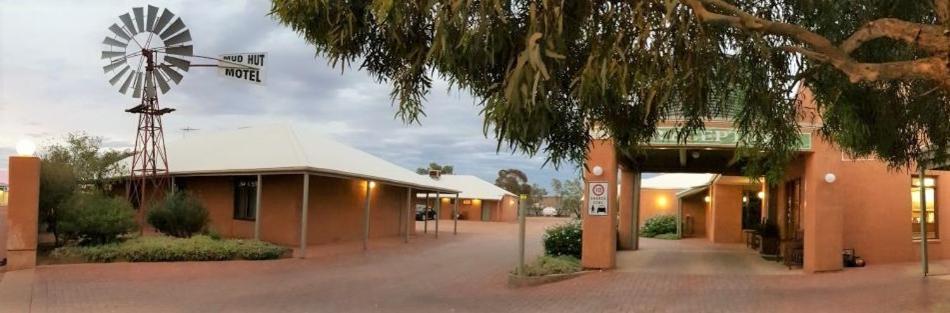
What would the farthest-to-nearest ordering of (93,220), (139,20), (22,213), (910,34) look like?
1. (139,20)
2. (93,220)
3. (22,213)
4. (910,34)

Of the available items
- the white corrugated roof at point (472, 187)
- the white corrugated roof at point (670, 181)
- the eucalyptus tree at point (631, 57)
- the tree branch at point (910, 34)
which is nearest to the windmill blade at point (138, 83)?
the eucalyptus tree at point (631, 57)

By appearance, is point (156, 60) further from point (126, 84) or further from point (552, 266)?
point (552, 266)

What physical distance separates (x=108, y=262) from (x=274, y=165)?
5272 millimetres

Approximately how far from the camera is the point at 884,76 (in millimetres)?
4809

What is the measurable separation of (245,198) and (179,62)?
525 cm

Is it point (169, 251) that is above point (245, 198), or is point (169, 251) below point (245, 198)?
below

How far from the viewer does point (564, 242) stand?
55.5 ft

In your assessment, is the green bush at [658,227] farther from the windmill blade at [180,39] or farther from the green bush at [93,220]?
the green bush at [93,220]

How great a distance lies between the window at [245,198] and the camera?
23.3 meters

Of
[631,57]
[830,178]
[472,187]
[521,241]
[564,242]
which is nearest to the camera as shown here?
[631,57]

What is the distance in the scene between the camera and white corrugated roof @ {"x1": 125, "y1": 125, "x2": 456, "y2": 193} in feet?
68.6

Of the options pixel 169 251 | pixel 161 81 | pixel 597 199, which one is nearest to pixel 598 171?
pixel 597 199

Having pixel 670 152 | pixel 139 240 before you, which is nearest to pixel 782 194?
pixel 670 152

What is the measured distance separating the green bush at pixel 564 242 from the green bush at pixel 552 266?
63 cm
